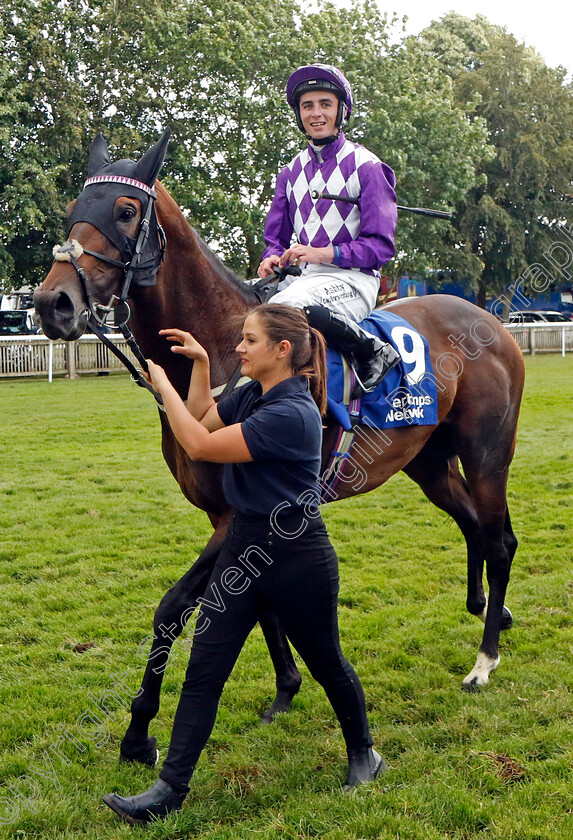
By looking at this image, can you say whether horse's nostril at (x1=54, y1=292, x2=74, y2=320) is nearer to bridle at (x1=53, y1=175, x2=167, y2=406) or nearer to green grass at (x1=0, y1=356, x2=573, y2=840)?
bridle at (x1=53, y1=175, x2=167, y2=406)

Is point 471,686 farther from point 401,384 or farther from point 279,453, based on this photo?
point 279,453

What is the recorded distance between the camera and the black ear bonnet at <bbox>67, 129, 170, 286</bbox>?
119 inches

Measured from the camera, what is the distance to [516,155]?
29969 millimetres

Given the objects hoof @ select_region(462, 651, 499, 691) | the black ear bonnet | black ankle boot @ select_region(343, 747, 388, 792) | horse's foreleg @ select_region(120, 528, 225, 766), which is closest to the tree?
hoof @ select_region(462, 651, 499, 691)

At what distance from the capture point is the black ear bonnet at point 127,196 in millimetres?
3020

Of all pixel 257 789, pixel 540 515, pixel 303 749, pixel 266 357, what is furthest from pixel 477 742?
pixel 540 515

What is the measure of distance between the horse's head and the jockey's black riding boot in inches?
29.5

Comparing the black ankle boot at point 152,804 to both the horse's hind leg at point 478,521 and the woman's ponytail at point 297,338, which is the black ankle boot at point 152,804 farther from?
the horse's hind leg at point 478,521

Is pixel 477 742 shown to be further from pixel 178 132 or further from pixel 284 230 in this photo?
pixel 178 132

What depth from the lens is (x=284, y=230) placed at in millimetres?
4148

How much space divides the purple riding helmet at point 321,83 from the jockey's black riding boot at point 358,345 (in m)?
1.06

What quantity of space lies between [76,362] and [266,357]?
741 inches

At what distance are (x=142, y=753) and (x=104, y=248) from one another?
82.9 inches

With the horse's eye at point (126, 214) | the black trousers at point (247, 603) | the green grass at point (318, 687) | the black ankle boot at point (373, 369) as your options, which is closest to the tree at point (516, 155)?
the green grass at point (318, 687)
